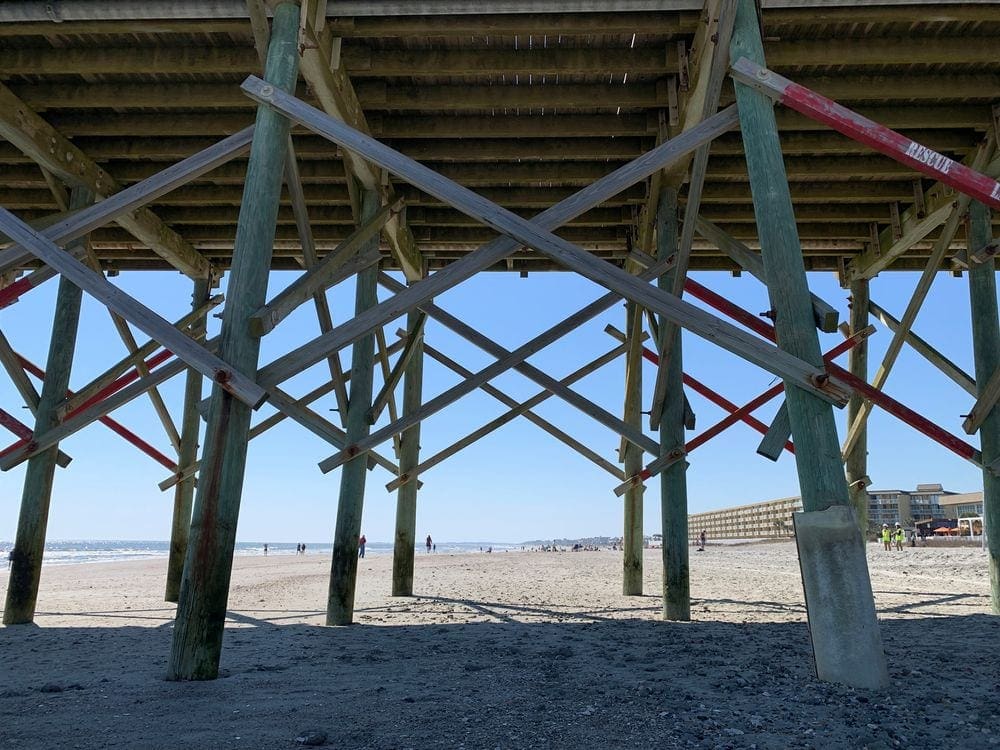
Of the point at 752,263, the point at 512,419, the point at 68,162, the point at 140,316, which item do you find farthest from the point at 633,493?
the point at 68,162

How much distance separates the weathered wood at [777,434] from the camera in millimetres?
4102

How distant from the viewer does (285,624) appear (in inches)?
281

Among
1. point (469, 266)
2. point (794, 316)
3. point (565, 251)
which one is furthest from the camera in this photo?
point (469, 266)

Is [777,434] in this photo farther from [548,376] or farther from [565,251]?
[548,376]

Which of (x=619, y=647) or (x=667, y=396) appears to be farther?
(x=667, y=396)

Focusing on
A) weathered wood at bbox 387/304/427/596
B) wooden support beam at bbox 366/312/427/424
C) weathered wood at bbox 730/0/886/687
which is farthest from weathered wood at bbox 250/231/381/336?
weathered wood at bbox 730/0/886/687

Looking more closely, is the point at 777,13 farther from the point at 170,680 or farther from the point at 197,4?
the point at 170,680

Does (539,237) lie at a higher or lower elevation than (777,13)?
lower

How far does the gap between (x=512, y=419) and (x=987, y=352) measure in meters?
5.25

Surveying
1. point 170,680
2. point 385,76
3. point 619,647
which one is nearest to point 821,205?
point 385,76

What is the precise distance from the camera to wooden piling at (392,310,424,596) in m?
10.1

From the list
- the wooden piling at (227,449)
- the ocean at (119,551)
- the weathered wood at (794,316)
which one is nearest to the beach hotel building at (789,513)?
the ocean at (119,551)

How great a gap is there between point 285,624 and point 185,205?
5.71 metres

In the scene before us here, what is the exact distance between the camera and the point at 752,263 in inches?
212
